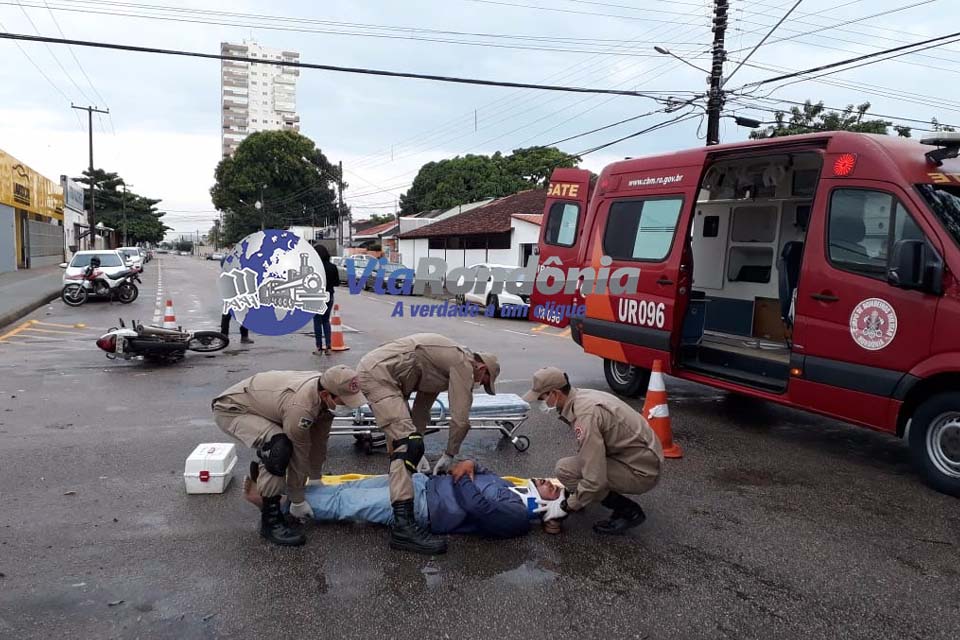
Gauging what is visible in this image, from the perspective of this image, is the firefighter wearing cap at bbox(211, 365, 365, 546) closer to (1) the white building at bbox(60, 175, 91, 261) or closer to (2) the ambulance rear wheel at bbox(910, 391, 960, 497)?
(2) the ambulance rear wheel at bbox(910, 391, 960, 497)

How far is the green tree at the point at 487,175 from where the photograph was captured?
51.8 metres

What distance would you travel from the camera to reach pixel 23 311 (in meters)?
16.2

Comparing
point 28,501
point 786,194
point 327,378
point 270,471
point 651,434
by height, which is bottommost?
point 28,501

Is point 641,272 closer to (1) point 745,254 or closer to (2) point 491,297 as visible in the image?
(1) point 745,254

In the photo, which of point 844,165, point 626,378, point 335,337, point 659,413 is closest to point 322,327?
point 335,337

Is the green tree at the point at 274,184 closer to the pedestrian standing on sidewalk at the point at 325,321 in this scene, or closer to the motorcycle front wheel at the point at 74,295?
the motorcycle front wheel at the point at 74,295

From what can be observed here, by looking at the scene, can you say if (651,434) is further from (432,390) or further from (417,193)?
(417,193)

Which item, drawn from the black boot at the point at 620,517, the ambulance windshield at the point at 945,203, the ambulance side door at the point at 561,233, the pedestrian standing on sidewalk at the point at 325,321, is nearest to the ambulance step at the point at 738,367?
the ambulance windshield at the point at 945,203

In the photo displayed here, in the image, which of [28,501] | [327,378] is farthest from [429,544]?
[28,501]

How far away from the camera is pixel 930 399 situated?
506cm

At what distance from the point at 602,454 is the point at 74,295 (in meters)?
18.9

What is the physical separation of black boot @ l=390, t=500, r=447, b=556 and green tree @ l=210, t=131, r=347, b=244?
233 feet

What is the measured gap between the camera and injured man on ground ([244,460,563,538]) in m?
4.10

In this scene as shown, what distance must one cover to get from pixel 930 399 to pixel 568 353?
7.13 metres
